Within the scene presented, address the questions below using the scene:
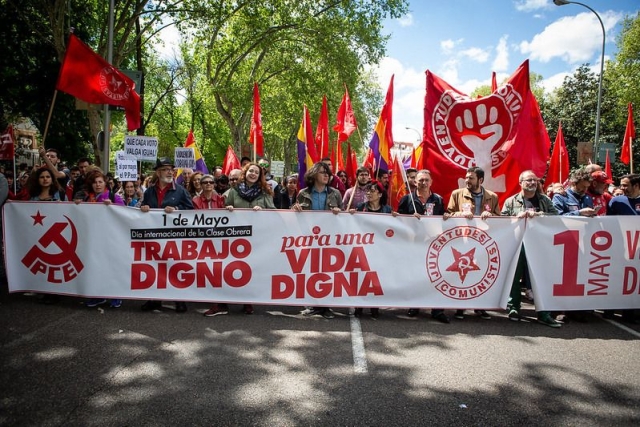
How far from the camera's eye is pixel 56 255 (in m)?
5.28

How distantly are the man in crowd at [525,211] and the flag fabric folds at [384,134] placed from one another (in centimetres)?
184

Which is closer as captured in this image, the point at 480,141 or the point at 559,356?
the point at 559,356

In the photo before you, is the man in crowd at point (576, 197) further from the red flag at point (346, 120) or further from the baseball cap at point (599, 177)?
the red flag at point (346, 120)

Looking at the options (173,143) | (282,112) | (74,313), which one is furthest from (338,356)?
(173,143)

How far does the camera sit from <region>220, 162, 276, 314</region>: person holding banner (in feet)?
18.3

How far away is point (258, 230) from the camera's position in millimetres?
5266

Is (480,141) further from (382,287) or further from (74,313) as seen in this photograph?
(74,313)

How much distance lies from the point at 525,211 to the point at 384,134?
2.21m

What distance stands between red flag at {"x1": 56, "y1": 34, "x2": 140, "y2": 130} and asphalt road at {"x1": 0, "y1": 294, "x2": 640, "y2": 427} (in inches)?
125

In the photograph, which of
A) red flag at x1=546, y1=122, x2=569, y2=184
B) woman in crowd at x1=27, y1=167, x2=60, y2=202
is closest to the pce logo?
woman in crowd at x1=27, y1=167, x2=60, y2=202

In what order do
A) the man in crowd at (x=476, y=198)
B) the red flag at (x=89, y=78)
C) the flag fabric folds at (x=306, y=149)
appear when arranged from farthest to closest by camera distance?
1. the flag fabric folds at (x=306, y=149)
2. the red flag at (x=89, y=78)
3. the man in crowd at (x=476, y=198)

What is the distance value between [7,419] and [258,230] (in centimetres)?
306

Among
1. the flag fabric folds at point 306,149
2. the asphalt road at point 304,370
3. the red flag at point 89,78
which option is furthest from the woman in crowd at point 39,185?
the flag fabric folds at point 306,149

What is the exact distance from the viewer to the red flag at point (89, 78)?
606 cm
